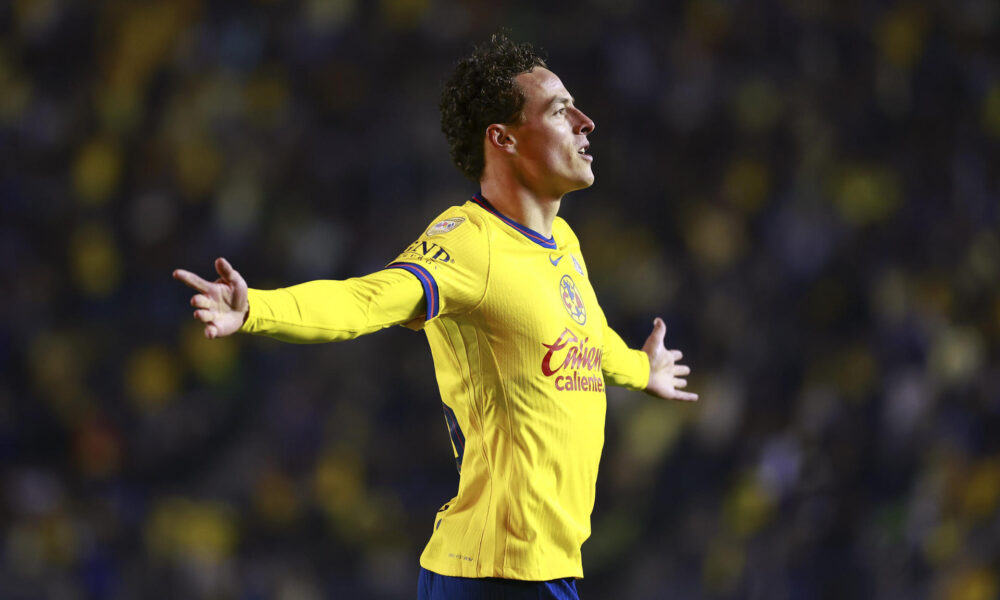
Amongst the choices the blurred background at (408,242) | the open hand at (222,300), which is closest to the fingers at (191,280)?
the open hand at (222,300)

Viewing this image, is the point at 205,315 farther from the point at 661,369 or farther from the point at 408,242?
the point at 408,242

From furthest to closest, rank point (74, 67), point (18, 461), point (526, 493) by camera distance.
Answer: point (74, 67) → point (18, 461) → point (526, 493)

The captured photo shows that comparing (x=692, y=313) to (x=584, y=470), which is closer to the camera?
(x=584, y=470)

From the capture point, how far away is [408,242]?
14.9ft

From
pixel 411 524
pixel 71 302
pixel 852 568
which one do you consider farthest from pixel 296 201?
pixel 852 568

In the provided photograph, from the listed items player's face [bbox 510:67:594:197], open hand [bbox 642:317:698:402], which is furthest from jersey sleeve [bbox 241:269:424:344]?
open hand [bbox 642:317:698:402]

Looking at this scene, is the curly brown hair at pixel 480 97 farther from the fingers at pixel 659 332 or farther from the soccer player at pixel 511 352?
the fingers at pixel 659 332

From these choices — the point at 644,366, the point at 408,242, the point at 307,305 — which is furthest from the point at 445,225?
the point at 408,242

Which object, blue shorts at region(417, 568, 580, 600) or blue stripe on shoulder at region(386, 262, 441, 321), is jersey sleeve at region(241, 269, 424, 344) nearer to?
blue stripe on shoulder at region(386, 262, 441, 321)

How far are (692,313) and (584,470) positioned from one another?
8.90 ft

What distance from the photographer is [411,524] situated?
4.34 metres

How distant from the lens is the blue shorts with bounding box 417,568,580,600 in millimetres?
1896

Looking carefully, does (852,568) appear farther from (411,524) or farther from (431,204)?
(431,204)

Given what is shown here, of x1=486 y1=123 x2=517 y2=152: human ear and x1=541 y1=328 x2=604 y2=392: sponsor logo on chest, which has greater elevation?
x1=486 y1=123 x2=517 y2=152: human ear
